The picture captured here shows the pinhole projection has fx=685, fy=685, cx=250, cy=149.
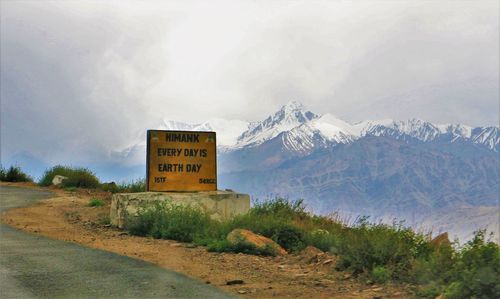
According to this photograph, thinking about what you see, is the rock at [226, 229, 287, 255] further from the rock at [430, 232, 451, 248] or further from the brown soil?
the rock at [430, 232, 451, 248]

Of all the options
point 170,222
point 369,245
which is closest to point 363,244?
point 369,245

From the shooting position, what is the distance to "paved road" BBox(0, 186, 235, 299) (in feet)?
28.6

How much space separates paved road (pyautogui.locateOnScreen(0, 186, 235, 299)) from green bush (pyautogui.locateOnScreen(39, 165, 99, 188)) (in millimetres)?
17513

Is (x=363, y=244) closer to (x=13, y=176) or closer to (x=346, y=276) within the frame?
(x=346, y=276)

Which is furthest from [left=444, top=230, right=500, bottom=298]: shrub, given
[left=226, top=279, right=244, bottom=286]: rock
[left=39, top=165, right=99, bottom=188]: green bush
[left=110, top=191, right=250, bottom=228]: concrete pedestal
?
[left=39, top=165, right=99, bottom=188]: green bush

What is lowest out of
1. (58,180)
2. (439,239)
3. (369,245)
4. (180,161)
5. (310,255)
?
(310,255)

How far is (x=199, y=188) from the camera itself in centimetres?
1797

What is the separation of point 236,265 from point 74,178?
840 inches

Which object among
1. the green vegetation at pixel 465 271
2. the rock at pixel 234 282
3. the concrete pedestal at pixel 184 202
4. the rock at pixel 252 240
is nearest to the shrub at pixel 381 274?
the green vegetation at pixel 465 271

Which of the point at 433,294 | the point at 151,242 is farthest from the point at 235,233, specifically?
the point at 433,294

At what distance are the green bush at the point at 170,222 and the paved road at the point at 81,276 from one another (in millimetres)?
2187

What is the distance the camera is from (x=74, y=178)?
31281 millimetres

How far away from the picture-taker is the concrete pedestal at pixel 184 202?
53.9 feet

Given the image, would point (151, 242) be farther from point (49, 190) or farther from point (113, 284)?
point (49, 190)
